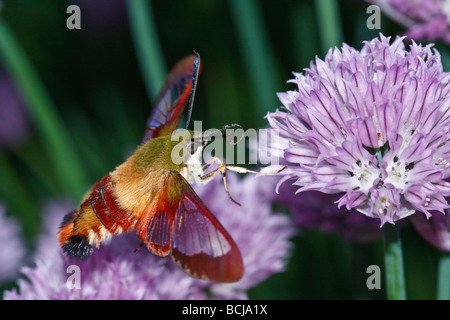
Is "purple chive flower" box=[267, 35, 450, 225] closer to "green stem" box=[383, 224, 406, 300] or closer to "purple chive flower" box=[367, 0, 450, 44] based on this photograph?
"green stem" box=[383, 224, 406, 300]

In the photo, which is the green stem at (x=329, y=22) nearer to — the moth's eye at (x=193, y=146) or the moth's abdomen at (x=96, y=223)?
the moth's eye at (x=193, y=146)

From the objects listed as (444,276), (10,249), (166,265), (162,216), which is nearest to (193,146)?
(162,216)

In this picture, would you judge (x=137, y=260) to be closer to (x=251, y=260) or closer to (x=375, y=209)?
(x=251, y=260)

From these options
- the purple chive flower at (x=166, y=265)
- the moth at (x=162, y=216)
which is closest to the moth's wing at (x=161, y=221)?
the moth at (x=162, y=216)

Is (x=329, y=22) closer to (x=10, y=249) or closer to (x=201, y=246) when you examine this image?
(x=201, y=246)
